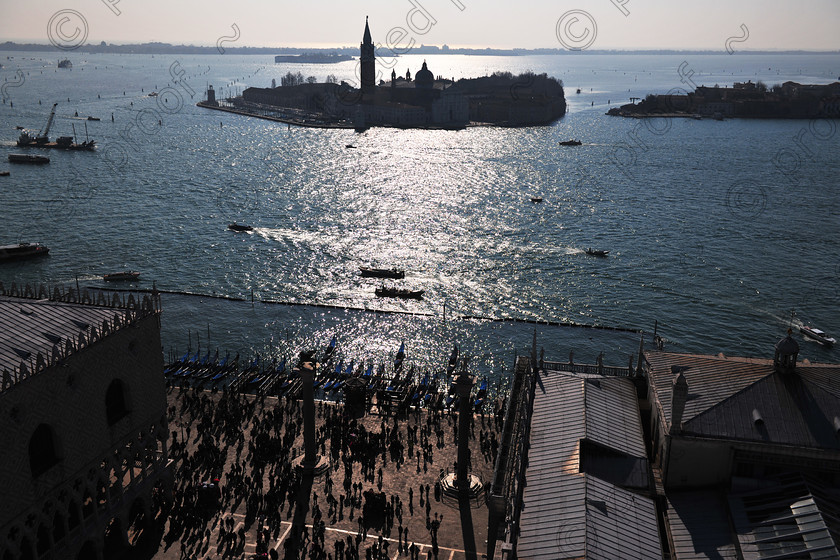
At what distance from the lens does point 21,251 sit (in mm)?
96438

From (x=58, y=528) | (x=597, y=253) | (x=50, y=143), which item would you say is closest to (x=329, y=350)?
(x=58, y=528)

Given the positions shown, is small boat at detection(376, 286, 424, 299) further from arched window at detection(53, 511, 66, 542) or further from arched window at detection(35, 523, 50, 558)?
arched window at detection(35, 523, 50, 558)

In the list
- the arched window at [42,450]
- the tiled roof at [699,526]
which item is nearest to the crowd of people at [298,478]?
the arched window at [42,450]

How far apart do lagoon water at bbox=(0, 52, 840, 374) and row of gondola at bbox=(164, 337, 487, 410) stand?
11.7ft

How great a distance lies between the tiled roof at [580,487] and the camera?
101ft

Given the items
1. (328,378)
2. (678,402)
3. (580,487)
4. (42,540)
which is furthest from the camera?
(328,378)

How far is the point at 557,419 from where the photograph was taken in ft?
131

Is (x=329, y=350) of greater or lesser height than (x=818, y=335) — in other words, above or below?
below

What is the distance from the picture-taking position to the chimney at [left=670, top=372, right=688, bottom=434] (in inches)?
1358

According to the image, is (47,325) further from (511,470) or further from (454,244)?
(454,244)

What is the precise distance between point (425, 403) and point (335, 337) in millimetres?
17120

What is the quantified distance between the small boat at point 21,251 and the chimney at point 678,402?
3393 inches

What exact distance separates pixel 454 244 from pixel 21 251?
54706 mm

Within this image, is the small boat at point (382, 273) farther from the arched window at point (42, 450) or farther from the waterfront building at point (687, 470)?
the arched window at point (42, 450)
